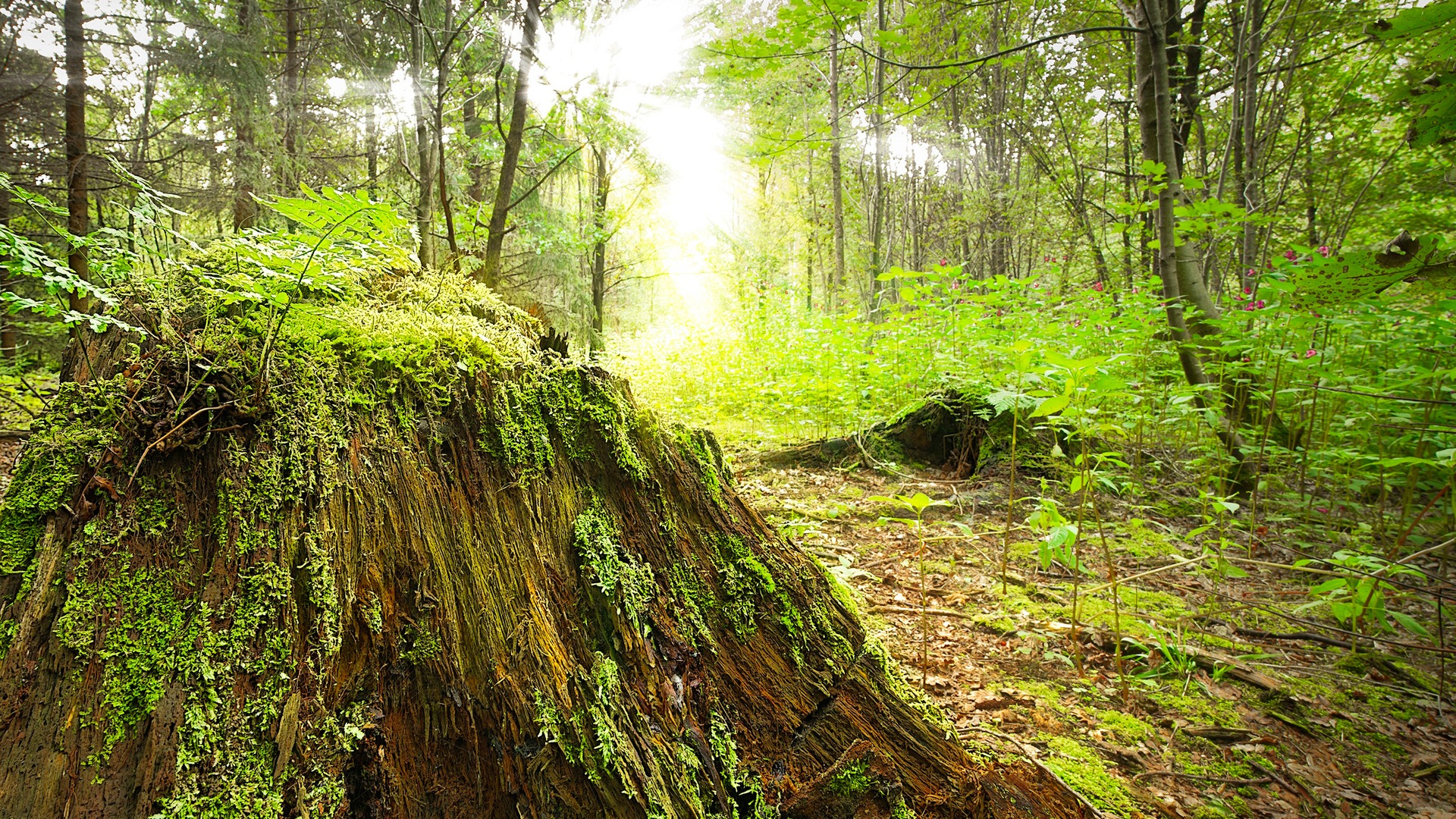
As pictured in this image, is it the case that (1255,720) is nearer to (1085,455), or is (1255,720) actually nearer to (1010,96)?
(1085,455)

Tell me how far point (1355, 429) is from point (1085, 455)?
294 cm

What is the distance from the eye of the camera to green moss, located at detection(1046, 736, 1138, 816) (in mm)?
1691

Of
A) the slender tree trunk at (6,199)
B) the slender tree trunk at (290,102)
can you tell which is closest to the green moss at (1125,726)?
the slender tree trunk at (6,199)

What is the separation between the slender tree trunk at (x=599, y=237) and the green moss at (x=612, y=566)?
9.74 meters

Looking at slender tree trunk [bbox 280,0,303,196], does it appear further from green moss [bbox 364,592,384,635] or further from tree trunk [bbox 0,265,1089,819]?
green moss [bbox 364,592,384,635]

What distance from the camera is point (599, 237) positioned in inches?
444

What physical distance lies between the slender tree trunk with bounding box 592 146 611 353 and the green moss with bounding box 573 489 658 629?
32.0 ft

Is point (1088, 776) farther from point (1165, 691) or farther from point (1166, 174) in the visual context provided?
point (1166, 174)

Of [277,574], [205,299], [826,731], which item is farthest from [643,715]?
[205,299]

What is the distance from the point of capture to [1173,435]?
557 cm

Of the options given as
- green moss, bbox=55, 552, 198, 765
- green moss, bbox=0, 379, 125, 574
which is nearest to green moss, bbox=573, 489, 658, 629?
green moss, bbox=55, 552, 198, 765

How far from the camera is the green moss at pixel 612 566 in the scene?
149 centimetres

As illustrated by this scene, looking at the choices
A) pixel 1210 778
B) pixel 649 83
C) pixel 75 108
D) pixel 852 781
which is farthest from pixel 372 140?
pixel 1210 778

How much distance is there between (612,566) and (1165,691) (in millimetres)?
2334
